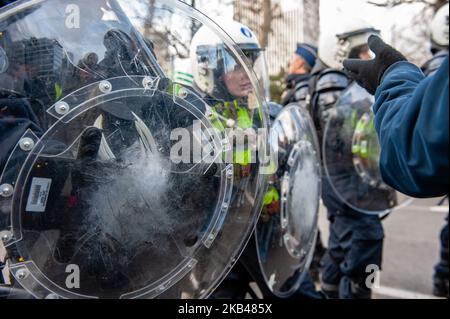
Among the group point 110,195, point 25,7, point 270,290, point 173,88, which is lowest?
point 270,290

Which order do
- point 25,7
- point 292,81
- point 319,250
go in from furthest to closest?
1. point 319,250
2. point 292,81
3. point 25,7

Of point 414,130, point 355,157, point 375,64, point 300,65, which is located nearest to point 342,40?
point 355,157

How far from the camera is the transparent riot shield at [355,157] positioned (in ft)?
9.18

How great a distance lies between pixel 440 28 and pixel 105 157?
3.21m

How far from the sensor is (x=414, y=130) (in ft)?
3.32

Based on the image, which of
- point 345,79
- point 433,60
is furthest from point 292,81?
point 433,60

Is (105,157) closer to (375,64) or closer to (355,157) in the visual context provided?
(375,64)

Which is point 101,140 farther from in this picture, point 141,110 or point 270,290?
point 270,290

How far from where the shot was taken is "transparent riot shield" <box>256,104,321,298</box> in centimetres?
205

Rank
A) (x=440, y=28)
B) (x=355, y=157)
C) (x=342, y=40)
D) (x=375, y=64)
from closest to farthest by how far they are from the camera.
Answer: (x=375, y=64) → (x=355, y=157) → (x=342, y=40) → (x=440, y=28)

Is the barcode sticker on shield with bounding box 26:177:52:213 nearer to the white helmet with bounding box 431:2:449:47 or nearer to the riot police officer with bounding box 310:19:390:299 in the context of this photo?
the riot police officer with bounding box 310:19:390:299

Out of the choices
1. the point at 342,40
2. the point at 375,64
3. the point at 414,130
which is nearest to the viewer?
the point at 414,130

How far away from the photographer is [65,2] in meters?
1.23

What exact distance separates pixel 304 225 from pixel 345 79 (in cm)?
119
